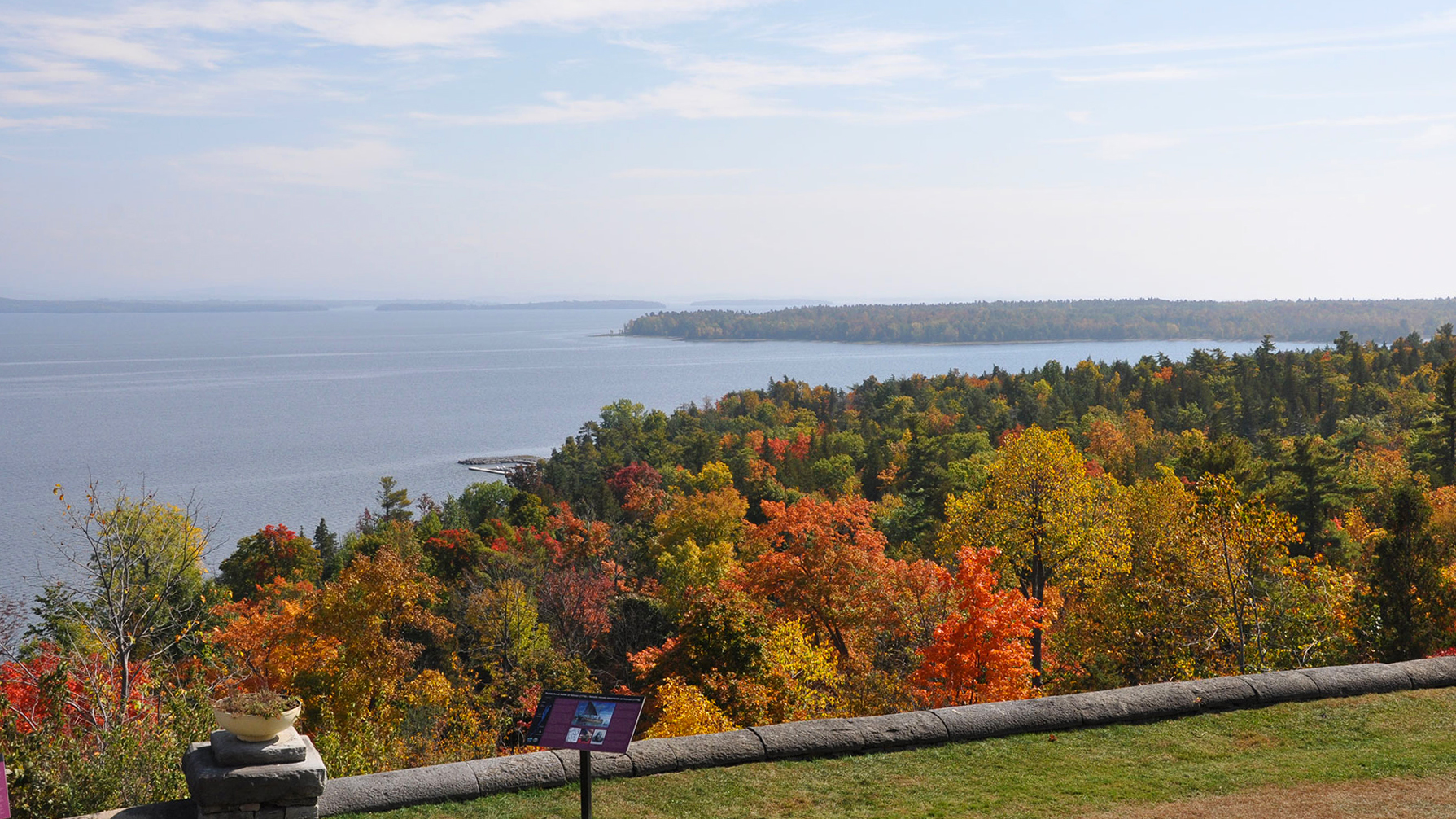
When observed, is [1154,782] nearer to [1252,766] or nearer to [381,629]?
[1252,766]

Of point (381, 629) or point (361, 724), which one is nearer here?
point (361, 724)

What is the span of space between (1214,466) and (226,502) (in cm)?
8423

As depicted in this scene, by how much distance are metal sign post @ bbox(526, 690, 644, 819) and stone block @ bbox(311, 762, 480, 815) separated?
205cm

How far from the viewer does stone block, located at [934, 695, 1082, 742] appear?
12.0 metres

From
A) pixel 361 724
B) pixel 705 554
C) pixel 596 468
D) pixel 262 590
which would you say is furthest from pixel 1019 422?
pixel 361 724

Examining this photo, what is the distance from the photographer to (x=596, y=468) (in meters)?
86.6

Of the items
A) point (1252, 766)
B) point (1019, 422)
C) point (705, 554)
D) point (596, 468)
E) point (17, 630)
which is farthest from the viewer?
point (1019, 422)

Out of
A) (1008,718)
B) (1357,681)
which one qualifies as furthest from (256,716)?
(1357,681)

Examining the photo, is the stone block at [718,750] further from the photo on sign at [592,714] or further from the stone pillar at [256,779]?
the stone pillar at [256,779]

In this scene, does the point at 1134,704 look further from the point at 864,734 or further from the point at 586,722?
the point at 586,722

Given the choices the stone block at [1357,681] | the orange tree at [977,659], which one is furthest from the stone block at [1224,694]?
the orange tree at [977,659]

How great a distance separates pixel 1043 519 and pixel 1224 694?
61.1 feet

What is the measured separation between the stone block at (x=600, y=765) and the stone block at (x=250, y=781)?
8.43 feet

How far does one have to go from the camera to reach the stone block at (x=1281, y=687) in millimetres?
13000
